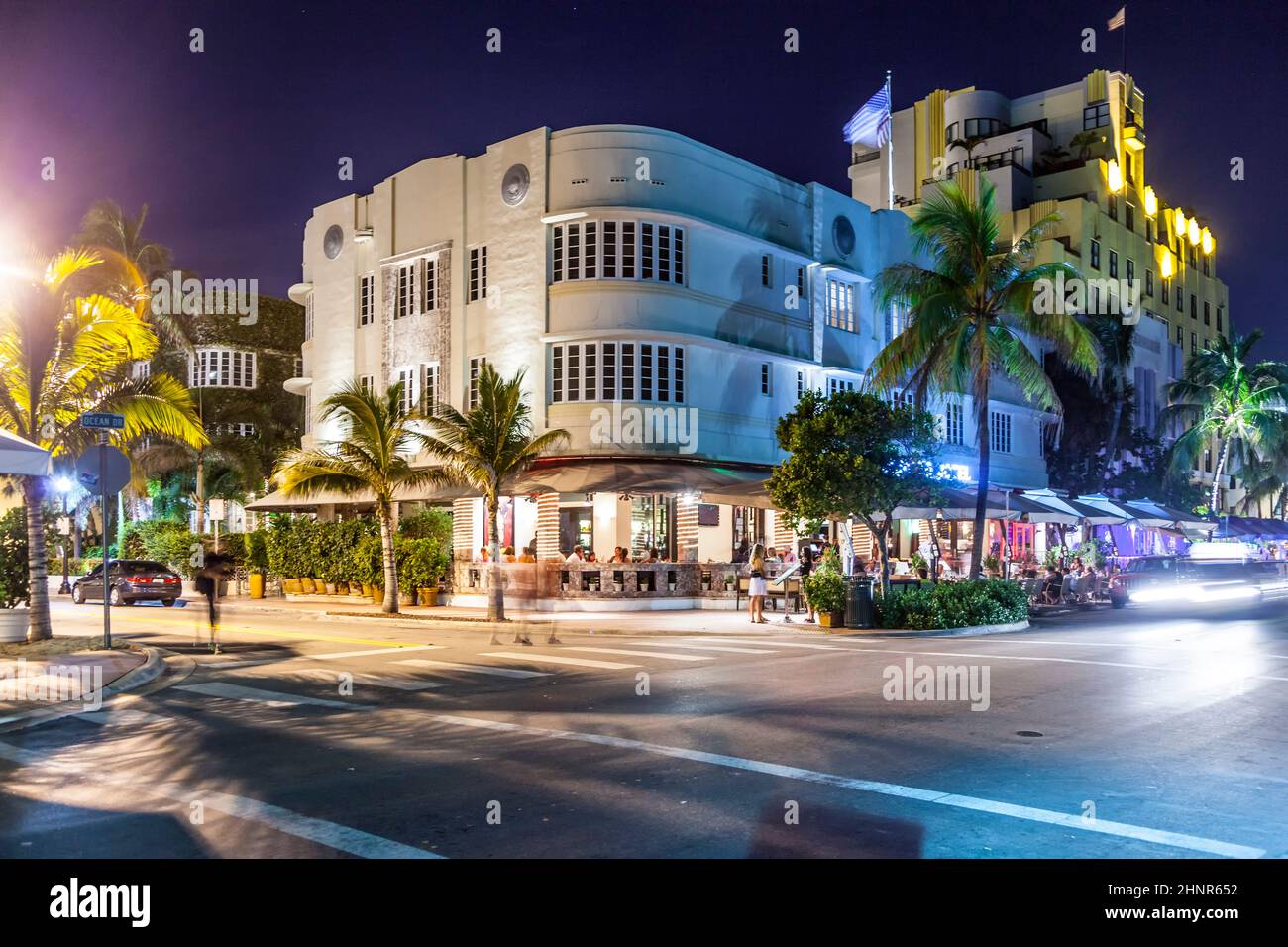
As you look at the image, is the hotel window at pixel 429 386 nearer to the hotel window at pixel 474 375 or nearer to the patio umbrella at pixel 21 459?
the hotel window at pixel 474 375

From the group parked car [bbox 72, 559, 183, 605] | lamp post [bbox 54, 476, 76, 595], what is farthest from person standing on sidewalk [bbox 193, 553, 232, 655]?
parked car [bbox 72, 559, 183, 605]

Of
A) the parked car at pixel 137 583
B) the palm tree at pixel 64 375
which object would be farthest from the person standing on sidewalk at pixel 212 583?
the parked car at pixel 137 583

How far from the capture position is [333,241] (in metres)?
38.5

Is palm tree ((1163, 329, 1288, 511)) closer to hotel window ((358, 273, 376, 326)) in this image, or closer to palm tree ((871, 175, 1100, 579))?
palm tree ((871, 175, 1100, 579))

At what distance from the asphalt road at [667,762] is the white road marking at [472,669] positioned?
94 millimetres

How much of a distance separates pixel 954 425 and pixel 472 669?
106ft

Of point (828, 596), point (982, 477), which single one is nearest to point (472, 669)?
point (828, 596)

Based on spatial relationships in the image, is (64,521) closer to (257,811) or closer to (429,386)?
(429,386)

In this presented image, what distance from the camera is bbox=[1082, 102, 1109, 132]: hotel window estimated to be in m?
63.5

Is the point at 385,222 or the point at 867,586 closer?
the point at 867,586
